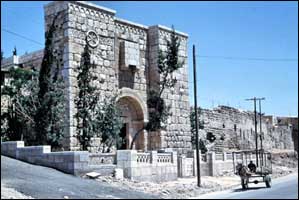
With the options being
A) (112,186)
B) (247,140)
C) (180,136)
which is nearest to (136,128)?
(180,136)

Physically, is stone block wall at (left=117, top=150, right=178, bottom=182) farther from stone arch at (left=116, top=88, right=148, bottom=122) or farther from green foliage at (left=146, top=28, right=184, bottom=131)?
stone arch at (left=116, top=88, right=148, bottom=122)

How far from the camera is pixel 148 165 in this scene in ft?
63.5

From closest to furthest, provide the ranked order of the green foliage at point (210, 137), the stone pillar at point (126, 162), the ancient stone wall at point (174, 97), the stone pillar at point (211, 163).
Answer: the stone pillar at point (126, 162)
the stone pillar at point (211, 163)
the ancient stone wall at point (174, 97)
the green foliage at point (210, 137)

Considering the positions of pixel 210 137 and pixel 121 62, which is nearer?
pixel 121 62

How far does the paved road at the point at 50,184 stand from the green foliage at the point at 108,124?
4.54 metres

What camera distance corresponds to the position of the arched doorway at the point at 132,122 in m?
25.6

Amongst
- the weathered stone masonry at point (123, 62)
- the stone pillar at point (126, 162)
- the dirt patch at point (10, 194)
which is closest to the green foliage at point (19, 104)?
the weathered stone masonry at point (123, 62)

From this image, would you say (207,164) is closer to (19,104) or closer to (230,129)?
(19,104)

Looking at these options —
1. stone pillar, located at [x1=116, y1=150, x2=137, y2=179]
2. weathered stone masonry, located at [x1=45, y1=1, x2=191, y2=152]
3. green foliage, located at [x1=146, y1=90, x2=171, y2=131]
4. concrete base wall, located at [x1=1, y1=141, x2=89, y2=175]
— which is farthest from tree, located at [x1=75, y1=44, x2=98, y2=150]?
green foliage, located at [x1=146, y1=90, x2=171, y2=131]

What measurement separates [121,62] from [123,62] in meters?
0.13

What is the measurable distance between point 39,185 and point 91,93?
28.2ft

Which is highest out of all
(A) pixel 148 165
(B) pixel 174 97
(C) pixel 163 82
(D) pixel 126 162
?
(C) pixel 163 82

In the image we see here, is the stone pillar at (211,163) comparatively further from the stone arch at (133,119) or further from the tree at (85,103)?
the tree at (85,103)

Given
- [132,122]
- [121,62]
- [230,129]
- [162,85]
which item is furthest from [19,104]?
[230,129]
